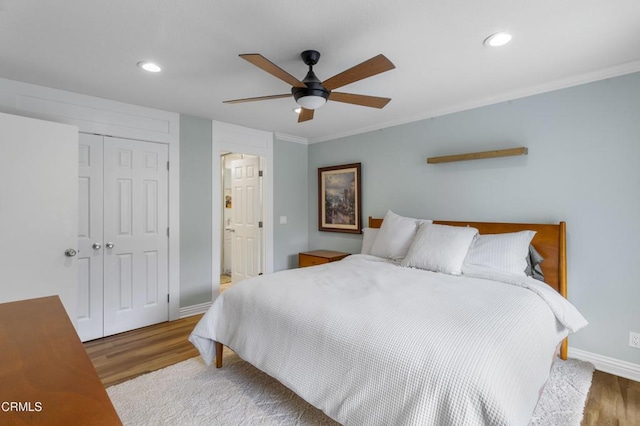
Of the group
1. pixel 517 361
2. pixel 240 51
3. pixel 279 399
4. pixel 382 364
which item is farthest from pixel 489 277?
pixel 240 51

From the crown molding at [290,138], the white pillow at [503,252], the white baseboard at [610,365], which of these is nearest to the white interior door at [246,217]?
→ the crown molding at [290,138]

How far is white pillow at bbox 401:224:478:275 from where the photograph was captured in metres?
2.56

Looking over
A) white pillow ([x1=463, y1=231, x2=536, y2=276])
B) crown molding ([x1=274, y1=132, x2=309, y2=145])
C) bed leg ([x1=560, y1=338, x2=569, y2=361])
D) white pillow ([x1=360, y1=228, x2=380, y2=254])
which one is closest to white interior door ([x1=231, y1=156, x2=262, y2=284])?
crown molding ([x1=274, y1=132, x2=309, y2=145])

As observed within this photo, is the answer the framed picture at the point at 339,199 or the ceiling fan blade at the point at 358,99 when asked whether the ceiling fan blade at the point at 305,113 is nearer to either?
the ceiling fan blade at the point at 358,99

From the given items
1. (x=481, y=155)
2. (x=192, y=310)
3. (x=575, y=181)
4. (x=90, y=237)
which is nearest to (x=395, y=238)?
(x=481, y=155)

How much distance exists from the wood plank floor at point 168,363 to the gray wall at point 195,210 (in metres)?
0.37

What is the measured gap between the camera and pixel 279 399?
2.06 metres

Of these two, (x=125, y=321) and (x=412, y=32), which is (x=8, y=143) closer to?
(x=125, y=321)

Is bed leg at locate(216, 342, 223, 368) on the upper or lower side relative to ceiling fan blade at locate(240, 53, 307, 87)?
lower

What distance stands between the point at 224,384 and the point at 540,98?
137 inches

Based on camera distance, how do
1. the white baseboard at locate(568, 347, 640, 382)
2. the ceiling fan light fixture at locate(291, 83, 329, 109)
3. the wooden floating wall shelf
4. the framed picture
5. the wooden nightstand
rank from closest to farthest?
1. the ceiling fan light fixture at locate(291, 83, 329, 109)
2. the white baseboard at locate(568, 347, 640, 382)
3. the wooden floating wall shelf
4. the wooden nightstand
5. the framed picture

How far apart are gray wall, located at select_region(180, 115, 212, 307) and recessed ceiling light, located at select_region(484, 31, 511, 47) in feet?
9.82

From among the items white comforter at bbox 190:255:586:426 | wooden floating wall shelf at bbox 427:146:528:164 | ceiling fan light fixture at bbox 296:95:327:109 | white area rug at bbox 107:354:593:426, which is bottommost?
white area rug at bbox 107:354:593:426

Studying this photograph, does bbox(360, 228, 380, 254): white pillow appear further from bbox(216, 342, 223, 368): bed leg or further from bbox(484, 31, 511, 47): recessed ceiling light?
bbox(484, 31, 511, 47): recessed ceiling light
